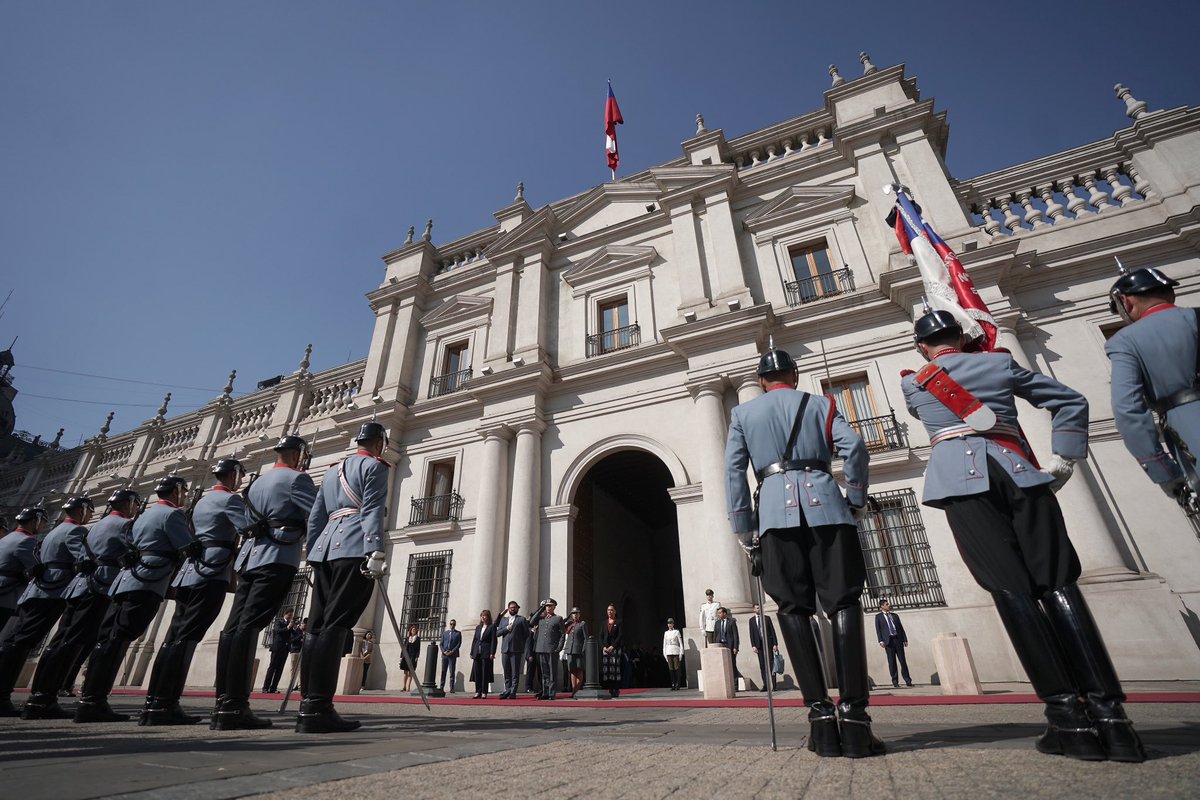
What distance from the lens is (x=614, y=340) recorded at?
1432 cm

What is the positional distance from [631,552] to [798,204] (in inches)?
466

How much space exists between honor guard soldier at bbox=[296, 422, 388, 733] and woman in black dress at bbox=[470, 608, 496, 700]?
6.49 metres

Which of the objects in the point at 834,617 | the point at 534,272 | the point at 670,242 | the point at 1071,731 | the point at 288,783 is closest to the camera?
the point at 288,783

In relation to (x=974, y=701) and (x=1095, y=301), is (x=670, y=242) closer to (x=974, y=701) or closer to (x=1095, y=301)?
(x=1095, y=301)

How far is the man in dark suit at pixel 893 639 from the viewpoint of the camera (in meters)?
8.46

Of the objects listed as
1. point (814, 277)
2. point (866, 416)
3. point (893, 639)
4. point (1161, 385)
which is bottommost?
point (893, 639)

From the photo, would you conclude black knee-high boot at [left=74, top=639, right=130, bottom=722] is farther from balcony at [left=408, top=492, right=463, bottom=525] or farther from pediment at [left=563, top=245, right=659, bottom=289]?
pediment at [left=563, top=245, right=659, bottom=289]

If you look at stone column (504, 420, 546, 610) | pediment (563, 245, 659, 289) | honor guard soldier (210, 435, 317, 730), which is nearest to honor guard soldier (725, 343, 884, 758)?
honor guard soldier (210, 435, 317, 730)

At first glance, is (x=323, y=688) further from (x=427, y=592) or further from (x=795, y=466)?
(x=427, y=592)

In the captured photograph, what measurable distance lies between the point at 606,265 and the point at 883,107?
7770 millimetres

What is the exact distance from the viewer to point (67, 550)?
223 inches

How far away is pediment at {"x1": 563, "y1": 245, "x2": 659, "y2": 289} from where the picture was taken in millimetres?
14906

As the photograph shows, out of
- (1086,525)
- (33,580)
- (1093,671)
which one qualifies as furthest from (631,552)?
(1093,671)

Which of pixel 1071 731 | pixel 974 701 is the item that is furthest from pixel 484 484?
pixel 1071 731
